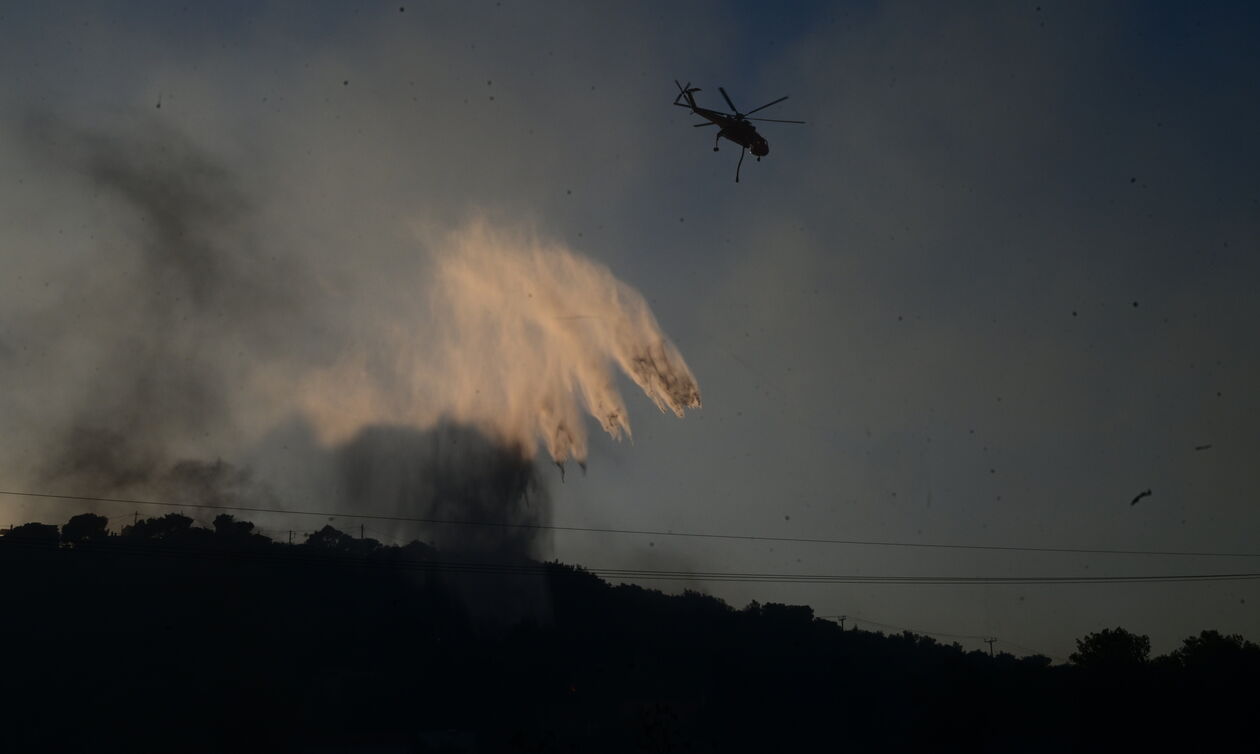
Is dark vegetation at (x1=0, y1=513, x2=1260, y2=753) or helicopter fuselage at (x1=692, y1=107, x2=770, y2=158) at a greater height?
helicopter fuselage at (x1=692, y1=107, x2=770, y2=158)

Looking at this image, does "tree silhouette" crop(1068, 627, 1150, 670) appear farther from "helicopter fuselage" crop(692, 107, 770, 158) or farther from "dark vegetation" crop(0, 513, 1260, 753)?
"helicopter fuselage" crop(692, 107, 770, 158)

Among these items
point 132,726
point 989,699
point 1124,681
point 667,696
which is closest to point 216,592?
point 132,726

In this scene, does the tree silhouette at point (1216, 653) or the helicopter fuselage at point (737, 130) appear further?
the tree silhouette at point (1216, 653)

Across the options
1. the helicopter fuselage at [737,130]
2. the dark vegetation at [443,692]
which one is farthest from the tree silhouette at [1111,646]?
the helicopter fuselage at [737,130]

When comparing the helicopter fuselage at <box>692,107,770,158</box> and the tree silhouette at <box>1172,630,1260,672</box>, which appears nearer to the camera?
the helicopter fuselage at <box>692,107,770,158</box>

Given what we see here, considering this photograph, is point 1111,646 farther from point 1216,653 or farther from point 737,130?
point 737,130

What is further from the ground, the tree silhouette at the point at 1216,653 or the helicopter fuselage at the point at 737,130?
the helicopter fuselage at the point at 737,130

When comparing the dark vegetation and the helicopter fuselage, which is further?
the dark vegetation

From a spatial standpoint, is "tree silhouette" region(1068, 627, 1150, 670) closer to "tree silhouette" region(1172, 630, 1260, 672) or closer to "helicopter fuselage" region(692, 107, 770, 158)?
"tree silhouette" region(1172, 630, 1260, 672)

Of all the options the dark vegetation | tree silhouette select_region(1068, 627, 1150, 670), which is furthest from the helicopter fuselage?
tree silhouette select_region(1068, 627, 1150, 670)

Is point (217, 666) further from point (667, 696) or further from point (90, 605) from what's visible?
point (667, 696)

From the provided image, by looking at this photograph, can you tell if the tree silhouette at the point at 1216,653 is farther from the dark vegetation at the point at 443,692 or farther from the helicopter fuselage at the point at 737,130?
the helicopter fuselage at the point at 737,130
